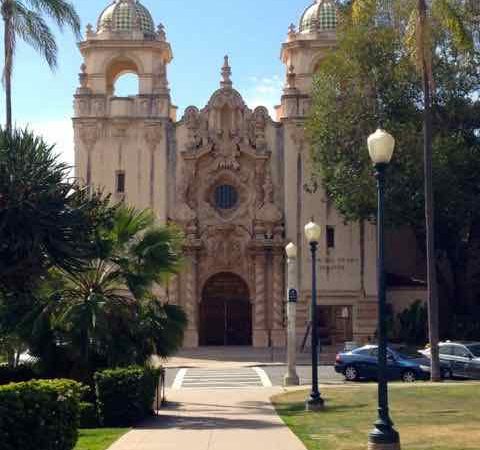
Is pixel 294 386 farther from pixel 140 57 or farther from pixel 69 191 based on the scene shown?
pixel 140 57

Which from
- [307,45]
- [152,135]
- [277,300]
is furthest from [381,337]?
[307,45]

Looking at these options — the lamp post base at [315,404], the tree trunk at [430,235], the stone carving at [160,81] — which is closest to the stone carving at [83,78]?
the stone carving at [160,81]

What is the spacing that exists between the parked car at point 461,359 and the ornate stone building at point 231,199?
13196 millimetres

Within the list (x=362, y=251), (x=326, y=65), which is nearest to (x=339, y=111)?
(x=326, y=65)

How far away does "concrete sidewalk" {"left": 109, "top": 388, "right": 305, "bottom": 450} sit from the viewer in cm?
1509

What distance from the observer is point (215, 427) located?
17969 mm

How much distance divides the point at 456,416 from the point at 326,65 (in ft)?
82.7

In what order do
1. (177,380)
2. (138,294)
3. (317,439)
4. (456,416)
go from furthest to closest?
(177,380)
(138,294)
(456,416)
(317,439)

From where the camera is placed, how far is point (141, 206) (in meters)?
45.0

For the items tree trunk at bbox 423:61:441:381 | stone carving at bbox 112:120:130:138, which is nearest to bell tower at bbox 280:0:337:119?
stone carving at bbox 112:120:130:138

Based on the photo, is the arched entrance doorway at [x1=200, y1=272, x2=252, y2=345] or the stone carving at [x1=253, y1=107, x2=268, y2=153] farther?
the arched entrance doorway at [x1=200, y1=272, x2=252, y2=345]

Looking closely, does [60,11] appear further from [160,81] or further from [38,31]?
[160,81]

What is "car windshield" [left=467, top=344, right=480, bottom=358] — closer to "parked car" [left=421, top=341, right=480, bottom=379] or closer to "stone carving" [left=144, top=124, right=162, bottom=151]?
"parked car" [left=421, top=341, right=480, bottom=379]

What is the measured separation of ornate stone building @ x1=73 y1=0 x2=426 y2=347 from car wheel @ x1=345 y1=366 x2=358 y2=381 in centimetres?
1408
